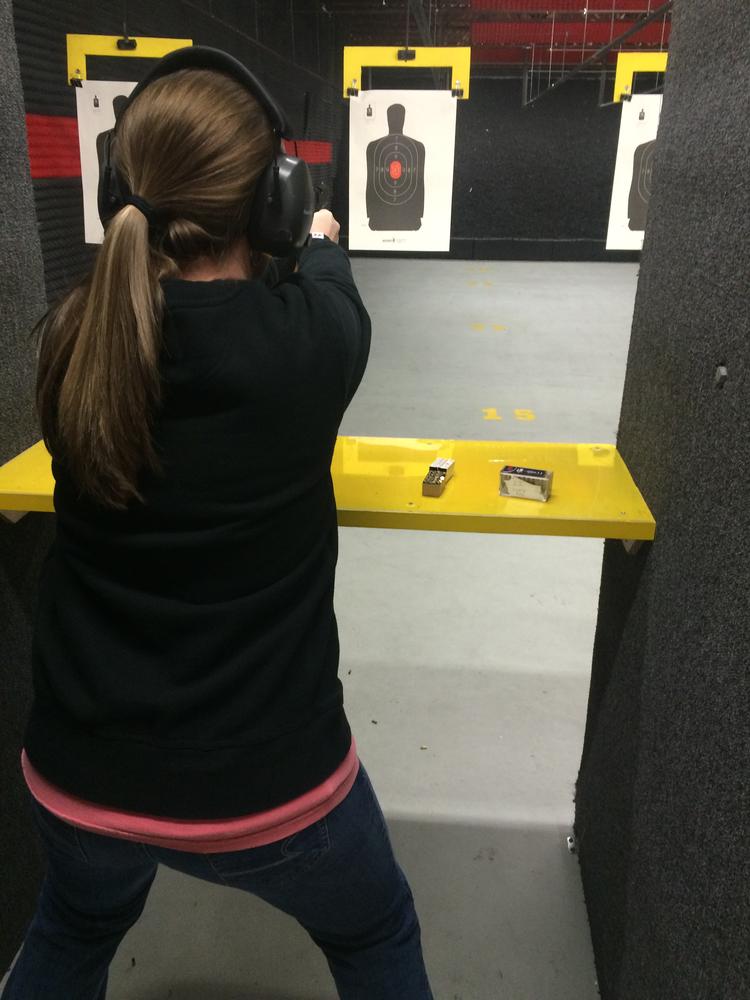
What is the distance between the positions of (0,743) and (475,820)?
0.79 metres

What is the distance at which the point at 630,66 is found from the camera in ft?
11.3

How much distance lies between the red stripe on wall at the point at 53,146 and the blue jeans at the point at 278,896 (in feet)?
7.65

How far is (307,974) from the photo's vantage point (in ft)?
3.82

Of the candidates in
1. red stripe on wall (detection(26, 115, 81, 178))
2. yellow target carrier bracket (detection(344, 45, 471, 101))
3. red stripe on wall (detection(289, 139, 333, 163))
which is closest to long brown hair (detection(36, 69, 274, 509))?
red stripe on wall (detection(26, 115, 81, 178))

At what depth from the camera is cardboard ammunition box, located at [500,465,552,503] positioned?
0.98 m

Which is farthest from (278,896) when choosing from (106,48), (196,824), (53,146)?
(53,146)

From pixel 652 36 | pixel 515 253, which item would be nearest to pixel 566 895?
pixel 652 36

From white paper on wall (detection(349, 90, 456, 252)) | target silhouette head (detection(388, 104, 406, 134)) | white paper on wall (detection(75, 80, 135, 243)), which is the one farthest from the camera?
target silhouette head (detection(388, 104, 406, 134))

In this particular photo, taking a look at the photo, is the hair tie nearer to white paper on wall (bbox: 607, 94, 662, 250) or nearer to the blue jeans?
the blue jeans

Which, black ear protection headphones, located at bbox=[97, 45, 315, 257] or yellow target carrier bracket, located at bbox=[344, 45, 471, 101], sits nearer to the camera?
black ear protection headphones, located at bbox=[97, 45, 315, 257]

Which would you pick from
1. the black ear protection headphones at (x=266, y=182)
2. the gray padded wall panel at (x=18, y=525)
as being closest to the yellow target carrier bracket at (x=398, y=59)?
the gray padded wall panel at (x=18, y=525)

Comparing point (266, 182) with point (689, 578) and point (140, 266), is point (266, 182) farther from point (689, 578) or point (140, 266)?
point (689, 578)

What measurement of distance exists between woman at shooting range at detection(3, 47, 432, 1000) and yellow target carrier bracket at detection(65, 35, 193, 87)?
1885 mm

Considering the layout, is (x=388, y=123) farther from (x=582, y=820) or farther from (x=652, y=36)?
(x=652, y=36)
